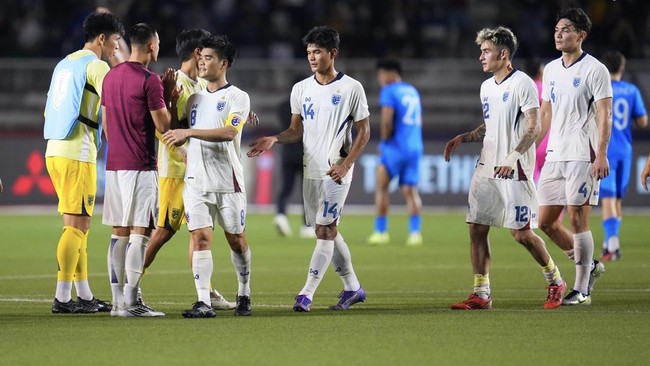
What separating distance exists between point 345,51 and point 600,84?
1834 cm

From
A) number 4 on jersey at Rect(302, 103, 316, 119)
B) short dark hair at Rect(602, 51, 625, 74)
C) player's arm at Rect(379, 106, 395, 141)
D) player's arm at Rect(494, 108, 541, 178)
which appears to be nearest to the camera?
player's arm at Rect(494, 108, 541, 178)

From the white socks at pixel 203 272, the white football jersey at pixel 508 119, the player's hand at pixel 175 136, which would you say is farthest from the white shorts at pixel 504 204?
the player's hand at pixel 175 136

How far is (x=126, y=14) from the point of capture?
2870cm

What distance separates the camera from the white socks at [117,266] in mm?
10102

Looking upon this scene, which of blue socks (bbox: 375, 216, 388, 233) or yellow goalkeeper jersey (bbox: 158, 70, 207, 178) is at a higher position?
yellow goalkeeper jersey (bbox: 158, 70, 207, 178)

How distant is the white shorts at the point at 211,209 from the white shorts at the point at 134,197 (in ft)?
0.91

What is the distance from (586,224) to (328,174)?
7.91ft

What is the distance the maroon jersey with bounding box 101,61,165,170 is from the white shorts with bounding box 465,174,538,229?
2.75 meters

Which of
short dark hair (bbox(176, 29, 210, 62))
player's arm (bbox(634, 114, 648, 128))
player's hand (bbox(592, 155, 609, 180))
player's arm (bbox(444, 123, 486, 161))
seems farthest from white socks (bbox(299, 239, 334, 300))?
player's arm (bbox(634, 114, 648, 128))

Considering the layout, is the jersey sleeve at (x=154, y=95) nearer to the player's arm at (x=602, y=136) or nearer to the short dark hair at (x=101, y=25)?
the short dark hair at (x=101, y=25)

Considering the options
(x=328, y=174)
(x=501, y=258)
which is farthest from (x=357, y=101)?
(x=501, y=258)

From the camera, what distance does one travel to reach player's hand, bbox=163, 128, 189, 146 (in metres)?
9.66

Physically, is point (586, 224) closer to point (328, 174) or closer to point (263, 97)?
point (328, 174)

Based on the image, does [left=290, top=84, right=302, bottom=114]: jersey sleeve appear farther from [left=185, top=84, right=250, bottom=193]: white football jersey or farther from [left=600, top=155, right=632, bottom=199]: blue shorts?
[left=600, top=155, right=632, bottom=199]: blue shorts
